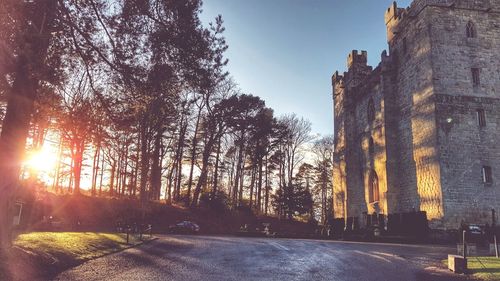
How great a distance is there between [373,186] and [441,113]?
1125cm

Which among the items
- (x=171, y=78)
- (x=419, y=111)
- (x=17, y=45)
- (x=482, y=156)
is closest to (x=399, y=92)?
(x=419, y=111)

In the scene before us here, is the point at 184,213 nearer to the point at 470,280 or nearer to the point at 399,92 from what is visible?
the point at 399,92

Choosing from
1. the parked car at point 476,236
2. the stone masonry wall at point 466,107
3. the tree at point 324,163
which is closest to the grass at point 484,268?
the parked car at point 476,236

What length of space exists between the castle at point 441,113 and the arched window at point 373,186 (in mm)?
1108

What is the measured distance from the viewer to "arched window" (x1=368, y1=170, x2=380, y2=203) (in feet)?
110

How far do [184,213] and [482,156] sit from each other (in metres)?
25.9

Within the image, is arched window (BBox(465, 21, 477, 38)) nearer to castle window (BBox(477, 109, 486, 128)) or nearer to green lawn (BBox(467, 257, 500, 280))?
castle window (BBox(477, 109, 486, 128))

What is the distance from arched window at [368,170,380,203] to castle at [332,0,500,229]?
111cm

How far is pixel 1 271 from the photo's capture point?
752 cm

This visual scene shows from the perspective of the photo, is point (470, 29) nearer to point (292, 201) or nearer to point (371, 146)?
point (371, 146)

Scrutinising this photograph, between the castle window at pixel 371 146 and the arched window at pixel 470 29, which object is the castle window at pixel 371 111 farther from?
the arched window at pixel 470 29

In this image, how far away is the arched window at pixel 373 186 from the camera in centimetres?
3366

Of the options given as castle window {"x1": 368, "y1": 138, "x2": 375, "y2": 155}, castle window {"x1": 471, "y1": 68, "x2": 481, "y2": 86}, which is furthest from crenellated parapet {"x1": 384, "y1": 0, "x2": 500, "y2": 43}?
castle window {"x1": 368, "y1": 138, "x2": 375, "y2": 155}

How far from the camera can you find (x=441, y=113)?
24.7 meters
